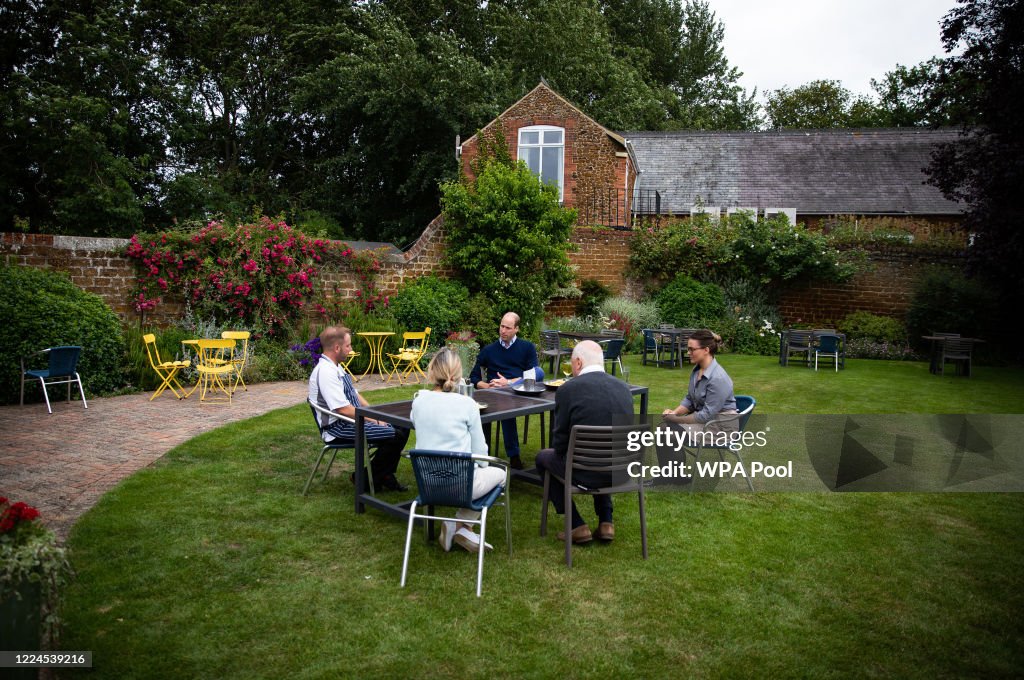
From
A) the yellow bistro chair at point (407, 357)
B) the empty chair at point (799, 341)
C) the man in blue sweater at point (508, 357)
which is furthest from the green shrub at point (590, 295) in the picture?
the man in blue sweater at point (508, 357)

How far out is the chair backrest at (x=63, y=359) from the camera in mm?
8297

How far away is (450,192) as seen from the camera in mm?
14891

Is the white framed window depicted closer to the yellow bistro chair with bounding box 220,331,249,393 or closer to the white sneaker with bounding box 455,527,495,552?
the yellow bistro chair with bounding box 220,331,249,393

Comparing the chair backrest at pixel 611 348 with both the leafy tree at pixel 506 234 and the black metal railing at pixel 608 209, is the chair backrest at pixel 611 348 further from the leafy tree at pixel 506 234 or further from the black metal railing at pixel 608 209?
the black metal railing at pixel 608 209

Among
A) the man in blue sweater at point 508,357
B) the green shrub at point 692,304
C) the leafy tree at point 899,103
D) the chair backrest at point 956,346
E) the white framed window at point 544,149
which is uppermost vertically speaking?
the leafy tree at point 899,103

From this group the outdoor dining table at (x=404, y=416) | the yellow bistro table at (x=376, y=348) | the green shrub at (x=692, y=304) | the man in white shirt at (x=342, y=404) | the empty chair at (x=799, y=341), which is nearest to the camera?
the outdoor dining table at (x=404, y=416)

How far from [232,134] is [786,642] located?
29198 millimetres

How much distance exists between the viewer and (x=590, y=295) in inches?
699

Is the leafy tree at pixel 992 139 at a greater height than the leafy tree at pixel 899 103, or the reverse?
the leafy tree at pixel 899 103

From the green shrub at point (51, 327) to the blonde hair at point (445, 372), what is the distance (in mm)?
7167

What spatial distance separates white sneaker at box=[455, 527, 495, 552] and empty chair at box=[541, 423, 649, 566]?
607 millimetres

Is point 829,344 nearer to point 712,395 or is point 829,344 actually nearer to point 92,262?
point 712,395

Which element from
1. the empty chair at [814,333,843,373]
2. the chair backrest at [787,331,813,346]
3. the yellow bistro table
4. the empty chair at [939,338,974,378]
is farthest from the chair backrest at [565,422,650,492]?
the empty chair at [939,338,974,378]

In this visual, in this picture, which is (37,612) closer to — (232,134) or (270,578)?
(270,578)
